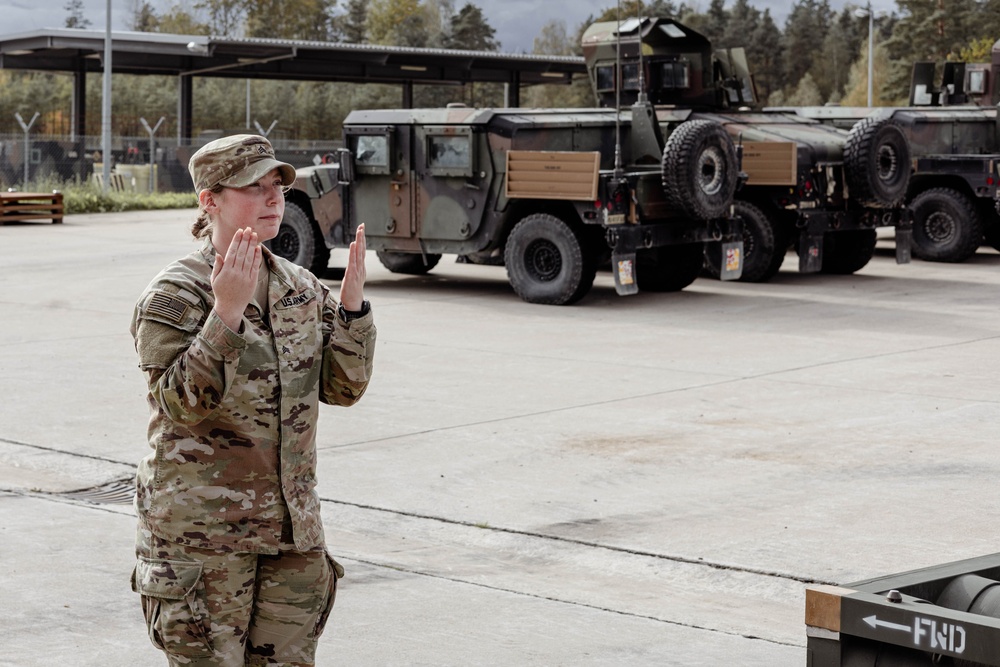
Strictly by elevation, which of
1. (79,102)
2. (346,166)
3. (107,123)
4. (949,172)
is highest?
(79,102)

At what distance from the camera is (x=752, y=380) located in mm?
10477

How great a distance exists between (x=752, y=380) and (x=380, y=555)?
15.8 ft

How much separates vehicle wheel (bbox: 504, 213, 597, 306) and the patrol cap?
1163 cm

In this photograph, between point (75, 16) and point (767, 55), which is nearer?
point (767, 55)

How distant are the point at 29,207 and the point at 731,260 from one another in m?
15.0

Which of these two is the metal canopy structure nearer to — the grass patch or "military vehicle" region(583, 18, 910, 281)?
the grass patch

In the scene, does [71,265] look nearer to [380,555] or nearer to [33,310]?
[33,310]

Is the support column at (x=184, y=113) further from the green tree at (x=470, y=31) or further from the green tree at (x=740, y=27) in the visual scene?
the green tree at (x=740, y=27)

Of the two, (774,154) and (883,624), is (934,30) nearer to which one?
(774,154)

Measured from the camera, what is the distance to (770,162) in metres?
17.0

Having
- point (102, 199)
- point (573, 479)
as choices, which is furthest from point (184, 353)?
point (102, 199)

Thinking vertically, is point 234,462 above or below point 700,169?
below

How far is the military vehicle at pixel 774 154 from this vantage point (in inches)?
674

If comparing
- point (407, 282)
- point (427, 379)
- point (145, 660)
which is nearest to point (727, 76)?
point (407, 282)
